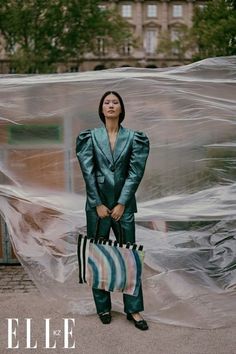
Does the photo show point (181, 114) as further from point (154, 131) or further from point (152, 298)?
point (152, 298)

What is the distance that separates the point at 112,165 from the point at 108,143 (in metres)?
0.16

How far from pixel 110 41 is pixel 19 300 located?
21321 millimetres

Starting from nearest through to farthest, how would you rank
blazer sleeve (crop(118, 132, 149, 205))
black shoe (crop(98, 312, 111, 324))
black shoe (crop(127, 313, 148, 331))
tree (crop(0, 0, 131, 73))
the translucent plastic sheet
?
blazer sleeve (crop(118, 132, 149, 205))
black shoe (crop(127, 313, 148, 331))
black shoe (crop(98, 312, 111, 324))
the translucent plastic sheet
tree (crop(0, 0, 131, 73))

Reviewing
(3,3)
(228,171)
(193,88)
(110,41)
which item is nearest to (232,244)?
(228,171)

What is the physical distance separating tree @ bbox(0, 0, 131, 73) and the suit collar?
17.7 metres

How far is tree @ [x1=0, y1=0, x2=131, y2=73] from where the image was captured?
19250 millimetres

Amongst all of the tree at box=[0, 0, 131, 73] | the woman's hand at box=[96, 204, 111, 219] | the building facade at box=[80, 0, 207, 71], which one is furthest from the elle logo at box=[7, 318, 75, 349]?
the building facade at box=[80, 0, 207, 71]

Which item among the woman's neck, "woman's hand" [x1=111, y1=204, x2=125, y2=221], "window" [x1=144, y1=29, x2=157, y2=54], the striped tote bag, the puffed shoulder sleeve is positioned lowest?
the striped tote bag

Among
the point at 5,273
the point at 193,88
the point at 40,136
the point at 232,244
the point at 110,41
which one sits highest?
the point at 110,41

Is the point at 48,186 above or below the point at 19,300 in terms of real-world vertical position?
above

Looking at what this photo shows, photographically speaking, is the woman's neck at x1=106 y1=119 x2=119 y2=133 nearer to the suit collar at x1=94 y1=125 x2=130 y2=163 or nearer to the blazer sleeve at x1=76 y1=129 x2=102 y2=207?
the suit collar at x1=94 y1=125 x2=130 y2=163

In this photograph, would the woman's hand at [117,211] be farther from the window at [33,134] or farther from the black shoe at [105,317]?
the window at [33,134]

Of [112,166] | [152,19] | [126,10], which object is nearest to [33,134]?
[112,166]

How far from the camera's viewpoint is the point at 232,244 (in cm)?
358
